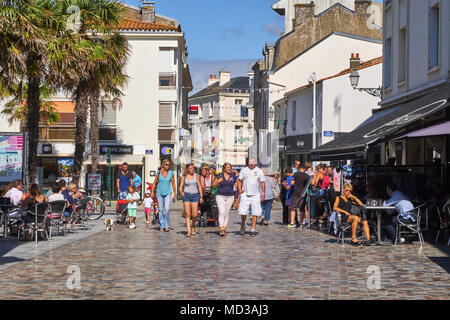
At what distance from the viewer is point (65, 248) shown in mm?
14359

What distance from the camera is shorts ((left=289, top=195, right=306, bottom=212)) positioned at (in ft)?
66.4

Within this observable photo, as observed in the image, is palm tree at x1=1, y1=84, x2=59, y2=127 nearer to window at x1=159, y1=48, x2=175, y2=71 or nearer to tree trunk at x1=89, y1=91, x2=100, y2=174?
tree trunk at x1=89, y1=91, x2=100, y2=174

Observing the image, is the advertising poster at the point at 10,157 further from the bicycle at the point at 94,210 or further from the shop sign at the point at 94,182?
the shop sign at the point at 94,182

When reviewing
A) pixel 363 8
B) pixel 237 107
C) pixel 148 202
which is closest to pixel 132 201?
pixel 148 202

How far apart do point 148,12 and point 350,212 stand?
38.3 m

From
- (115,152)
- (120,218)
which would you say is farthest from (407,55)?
(115,152)

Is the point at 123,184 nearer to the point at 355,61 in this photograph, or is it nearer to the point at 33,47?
the point at 33,47

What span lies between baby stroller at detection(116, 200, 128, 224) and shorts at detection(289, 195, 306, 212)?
4.74 m

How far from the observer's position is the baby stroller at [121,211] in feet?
70.0

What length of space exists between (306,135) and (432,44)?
71.5 ft

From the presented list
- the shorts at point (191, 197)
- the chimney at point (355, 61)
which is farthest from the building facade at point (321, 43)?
the shorts at point (191, 197)

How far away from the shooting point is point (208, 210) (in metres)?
20.7

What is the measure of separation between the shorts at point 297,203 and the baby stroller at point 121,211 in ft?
15.5
